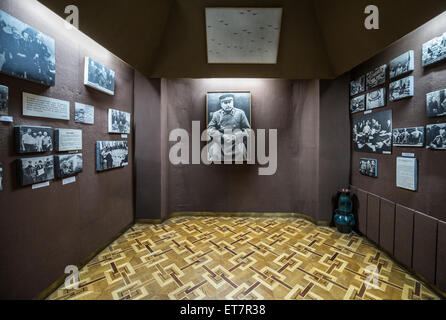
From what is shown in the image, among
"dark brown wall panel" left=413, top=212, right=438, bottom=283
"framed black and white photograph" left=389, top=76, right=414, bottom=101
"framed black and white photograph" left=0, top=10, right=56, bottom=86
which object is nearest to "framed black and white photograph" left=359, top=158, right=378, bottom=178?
"dark brown wall panel" left=413, top=212, right=438, bottom=283

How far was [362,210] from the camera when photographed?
2965 millimetres

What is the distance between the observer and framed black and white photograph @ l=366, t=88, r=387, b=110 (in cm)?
252

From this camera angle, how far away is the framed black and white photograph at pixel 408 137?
2014mm

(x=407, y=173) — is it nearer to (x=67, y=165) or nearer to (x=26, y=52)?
(x=67, y=165)

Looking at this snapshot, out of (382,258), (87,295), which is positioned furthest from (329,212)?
(87,295)

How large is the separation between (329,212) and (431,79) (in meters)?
2.40

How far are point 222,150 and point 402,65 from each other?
2.87 meters

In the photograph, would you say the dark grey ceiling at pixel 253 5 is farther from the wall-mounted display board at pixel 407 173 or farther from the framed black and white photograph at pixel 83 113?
the wall-mounted display board at pixel 407 173

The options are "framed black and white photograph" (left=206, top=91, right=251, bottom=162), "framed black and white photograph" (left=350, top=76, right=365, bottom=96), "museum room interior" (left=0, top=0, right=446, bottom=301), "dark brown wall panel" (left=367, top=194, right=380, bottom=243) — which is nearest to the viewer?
"museum room interior" (left=0, top=0, right=446, bottom=301)

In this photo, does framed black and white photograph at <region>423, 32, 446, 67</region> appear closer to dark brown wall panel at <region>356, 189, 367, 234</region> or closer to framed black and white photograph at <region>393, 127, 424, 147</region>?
framed black and white photograph at <region>393, 127, 424, 147</region>

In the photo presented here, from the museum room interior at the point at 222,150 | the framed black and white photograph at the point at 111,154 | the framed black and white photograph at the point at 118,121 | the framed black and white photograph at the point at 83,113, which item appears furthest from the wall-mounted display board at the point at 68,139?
the framed black and white photograph at the point at 118,121

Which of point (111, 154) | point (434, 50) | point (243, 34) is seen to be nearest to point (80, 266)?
point (111, 154)

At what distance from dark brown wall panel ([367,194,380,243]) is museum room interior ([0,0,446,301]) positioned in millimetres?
31
